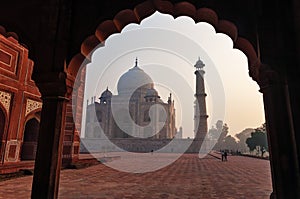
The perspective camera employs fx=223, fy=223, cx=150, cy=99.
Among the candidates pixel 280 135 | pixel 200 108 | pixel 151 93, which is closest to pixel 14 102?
pixel 280 135

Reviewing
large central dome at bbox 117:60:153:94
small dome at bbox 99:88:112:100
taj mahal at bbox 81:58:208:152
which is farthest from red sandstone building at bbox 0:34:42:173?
small dome at bbox 99:88:112:100

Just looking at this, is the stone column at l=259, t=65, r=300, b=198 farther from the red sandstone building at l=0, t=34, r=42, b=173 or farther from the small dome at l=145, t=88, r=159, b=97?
the small dome at l=145, t=88, r=159, b=97

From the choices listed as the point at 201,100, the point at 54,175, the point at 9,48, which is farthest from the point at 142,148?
the point at 54,175

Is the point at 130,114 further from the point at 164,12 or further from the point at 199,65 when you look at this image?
the point at 164,12

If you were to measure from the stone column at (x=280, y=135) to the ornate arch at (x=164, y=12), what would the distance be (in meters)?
0.33

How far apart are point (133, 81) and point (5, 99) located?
34.6 meters

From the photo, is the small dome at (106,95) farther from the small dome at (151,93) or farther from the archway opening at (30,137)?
the archway opening at (30,137)

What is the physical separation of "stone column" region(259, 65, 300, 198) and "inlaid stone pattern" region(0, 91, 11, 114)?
32.2 feet

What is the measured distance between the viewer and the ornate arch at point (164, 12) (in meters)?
3.20

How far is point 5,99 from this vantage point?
9.38 m

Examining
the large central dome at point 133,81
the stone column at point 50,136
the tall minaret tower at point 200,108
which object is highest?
the large central dome at point 133,81

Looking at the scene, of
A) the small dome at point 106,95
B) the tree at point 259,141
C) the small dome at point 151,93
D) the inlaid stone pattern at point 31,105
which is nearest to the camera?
the inlaid stone pattern at point 31,105

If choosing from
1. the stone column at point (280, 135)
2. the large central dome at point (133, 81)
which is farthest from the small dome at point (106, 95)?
the stone column at point (280, 135)

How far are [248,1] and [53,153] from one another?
11.3ft
